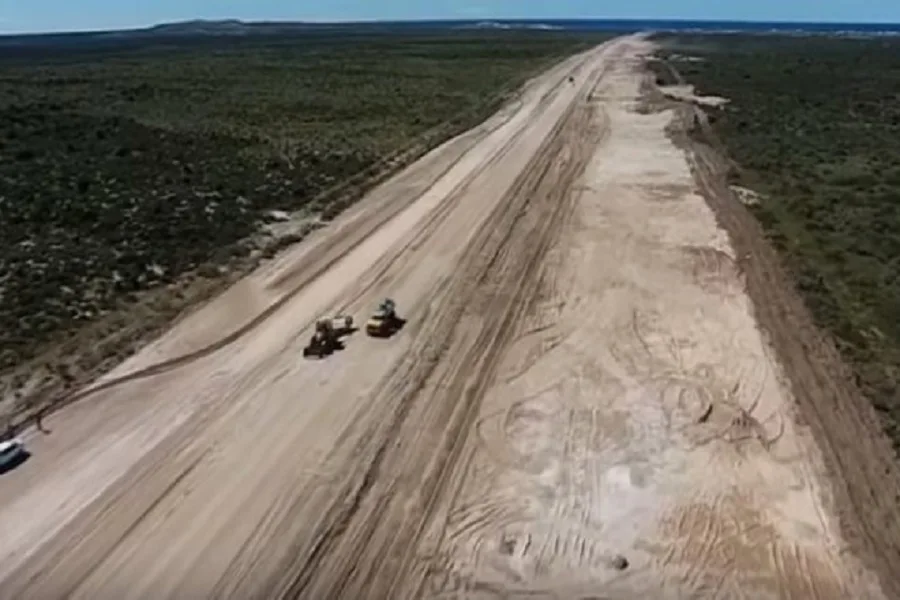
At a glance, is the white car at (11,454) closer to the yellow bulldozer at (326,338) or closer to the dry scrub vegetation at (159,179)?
the dry scrub vegetation at (159,179)

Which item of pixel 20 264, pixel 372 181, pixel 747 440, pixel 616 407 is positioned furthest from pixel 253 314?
pixel 372 181

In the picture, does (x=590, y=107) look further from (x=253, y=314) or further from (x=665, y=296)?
(x=253, y=314)

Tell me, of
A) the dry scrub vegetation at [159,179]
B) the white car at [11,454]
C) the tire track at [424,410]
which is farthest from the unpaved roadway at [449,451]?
the dry scrub vegetation at [159,179]

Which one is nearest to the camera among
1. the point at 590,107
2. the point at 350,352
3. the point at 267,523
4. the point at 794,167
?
the point at 267,523

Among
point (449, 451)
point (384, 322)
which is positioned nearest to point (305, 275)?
point (384, 322)

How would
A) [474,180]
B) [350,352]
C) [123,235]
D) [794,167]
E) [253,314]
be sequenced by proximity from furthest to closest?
[794,167] → [474,180] → [123,235] → [253,314] → [350,352]

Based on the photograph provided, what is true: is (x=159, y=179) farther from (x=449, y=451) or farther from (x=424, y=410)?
(x=449, y=451)
